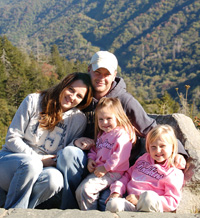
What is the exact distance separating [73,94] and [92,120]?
372 mm

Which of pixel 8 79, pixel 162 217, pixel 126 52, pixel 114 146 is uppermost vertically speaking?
pixel 114 146

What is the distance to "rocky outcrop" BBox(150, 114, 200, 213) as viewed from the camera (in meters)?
2.45

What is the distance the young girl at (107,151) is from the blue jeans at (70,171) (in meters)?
0.08

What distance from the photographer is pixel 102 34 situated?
15675cm

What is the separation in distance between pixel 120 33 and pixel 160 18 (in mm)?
21613

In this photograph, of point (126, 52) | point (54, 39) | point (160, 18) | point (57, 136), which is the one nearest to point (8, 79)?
point (57, 136)

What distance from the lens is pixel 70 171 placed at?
2.38 metres

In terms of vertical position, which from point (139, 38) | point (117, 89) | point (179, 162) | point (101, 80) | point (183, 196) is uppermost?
point (101, 80)

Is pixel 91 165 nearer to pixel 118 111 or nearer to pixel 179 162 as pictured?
pixel 118 111

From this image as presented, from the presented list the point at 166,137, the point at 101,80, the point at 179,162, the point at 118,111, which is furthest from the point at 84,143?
the point at 179,162

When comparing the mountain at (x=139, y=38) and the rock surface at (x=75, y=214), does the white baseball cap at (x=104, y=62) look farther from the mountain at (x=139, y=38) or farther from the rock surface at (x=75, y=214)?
the mountain at (x=139, y=38)

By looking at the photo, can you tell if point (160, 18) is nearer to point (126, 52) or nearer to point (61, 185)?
point (126, 52)

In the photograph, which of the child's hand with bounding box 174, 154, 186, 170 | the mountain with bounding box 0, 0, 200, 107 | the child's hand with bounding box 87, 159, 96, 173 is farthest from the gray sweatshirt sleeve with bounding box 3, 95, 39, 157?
the mountain with bounding box 0, 0, 200, 107

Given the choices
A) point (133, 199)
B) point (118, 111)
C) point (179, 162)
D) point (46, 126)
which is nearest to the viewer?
point (133, 199)
